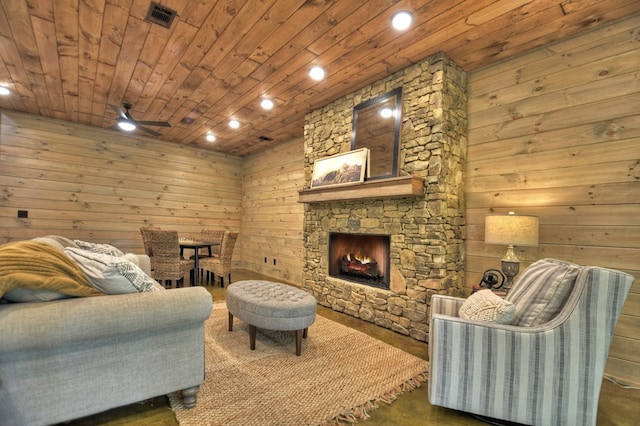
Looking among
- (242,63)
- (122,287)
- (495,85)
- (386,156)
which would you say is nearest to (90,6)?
(242,63)

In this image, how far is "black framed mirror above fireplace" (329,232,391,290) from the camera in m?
3.45

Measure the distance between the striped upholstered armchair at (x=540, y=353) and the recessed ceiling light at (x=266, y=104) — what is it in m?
3.37

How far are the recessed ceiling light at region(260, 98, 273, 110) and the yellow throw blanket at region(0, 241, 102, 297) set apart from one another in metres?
2.99

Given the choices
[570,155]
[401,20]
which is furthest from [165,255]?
[570,155]

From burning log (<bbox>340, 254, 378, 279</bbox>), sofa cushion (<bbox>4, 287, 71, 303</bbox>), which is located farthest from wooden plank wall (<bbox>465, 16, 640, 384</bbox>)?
sofa cushion (<bbox>4, 287, 71, 303</bbox>)

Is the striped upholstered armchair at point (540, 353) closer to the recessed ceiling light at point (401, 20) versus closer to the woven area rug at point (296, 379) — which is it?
the woven area rug at point (296, 379)

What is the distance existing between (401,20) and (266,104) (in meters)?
2.23

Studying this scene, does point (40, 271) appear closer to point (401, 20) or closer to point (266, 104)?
point (401, 20)

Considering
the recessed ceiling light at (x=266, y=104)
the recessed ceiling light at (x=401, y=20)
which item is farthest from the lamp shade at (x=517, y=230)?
the recessed ceiling light at (x=266, y=104)

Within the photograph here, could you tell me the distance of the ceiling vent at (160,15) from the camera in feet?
7.46

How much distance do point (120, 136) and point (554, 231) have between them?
6857 millimetres

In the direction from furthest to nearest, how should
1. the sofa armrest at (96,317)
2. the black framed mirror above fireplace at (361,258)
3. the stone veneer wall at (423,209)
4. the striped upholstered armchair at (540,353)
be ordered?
the black framed mirror above fireplace at (361,258)
the stone veneer wall at (423,209)
the striped upholstered armchair at (540,353)
the sofa armrest at (96,317)

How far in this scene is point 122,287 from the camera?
1.66m

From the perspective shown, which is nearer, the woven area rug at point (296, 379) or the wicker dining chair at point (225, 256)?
the woven area rug at point (296, 379)
